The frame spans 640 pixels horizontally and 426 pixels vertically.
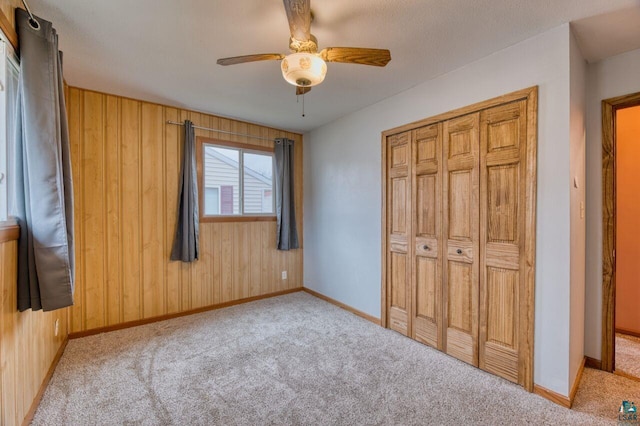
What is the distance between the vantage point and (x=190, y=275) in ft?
12.0

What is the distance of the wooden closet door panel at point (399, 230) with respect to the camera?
2982 mm

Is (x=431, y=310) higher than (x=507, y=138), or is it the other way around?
(x=507, y=138)

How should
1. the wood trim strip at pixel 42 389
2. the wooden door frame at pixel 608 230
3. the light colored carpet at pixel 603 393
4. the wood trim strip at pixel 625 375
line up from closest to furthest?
1. the wood trim strip at pixel 42 389
2. the light colored carpet at pixel 603 393
3. the wood trim strip at pixel 625 375
4. the wooden door frame at pixel 608 230

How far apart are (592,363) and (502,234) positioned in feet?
4.47

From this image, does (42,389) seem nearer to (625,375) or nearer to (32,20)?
(32,20)

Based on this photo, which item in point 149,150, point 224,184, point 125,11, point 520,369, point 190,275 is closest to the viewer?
point 125,11

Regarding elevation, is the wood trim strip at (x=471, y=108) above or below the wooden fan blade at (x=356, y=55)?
below

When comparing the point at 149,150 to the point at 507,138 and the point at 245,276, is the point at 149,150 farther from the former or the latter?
the point at 507,138

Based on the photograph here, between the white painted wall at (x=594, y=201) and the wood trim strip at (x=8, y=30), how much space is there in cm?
396

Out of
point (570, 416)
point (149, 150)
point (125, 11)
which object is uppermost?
point (125, 11)

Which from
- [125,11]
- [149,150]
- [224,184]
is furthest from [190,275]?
[125,11]

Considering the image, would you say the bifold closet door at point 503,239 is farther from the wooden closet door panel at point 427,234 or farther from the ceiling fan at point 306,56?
the ceiling fan at point 306,56

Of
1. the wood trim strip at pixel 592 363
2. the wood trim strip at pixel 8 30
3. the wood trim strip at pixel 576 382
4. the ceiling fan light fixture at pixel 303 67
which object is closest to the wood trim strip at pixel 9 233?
the wood trim strip at pixel 8 30

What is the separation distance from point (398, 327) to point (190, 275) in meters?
2.55
